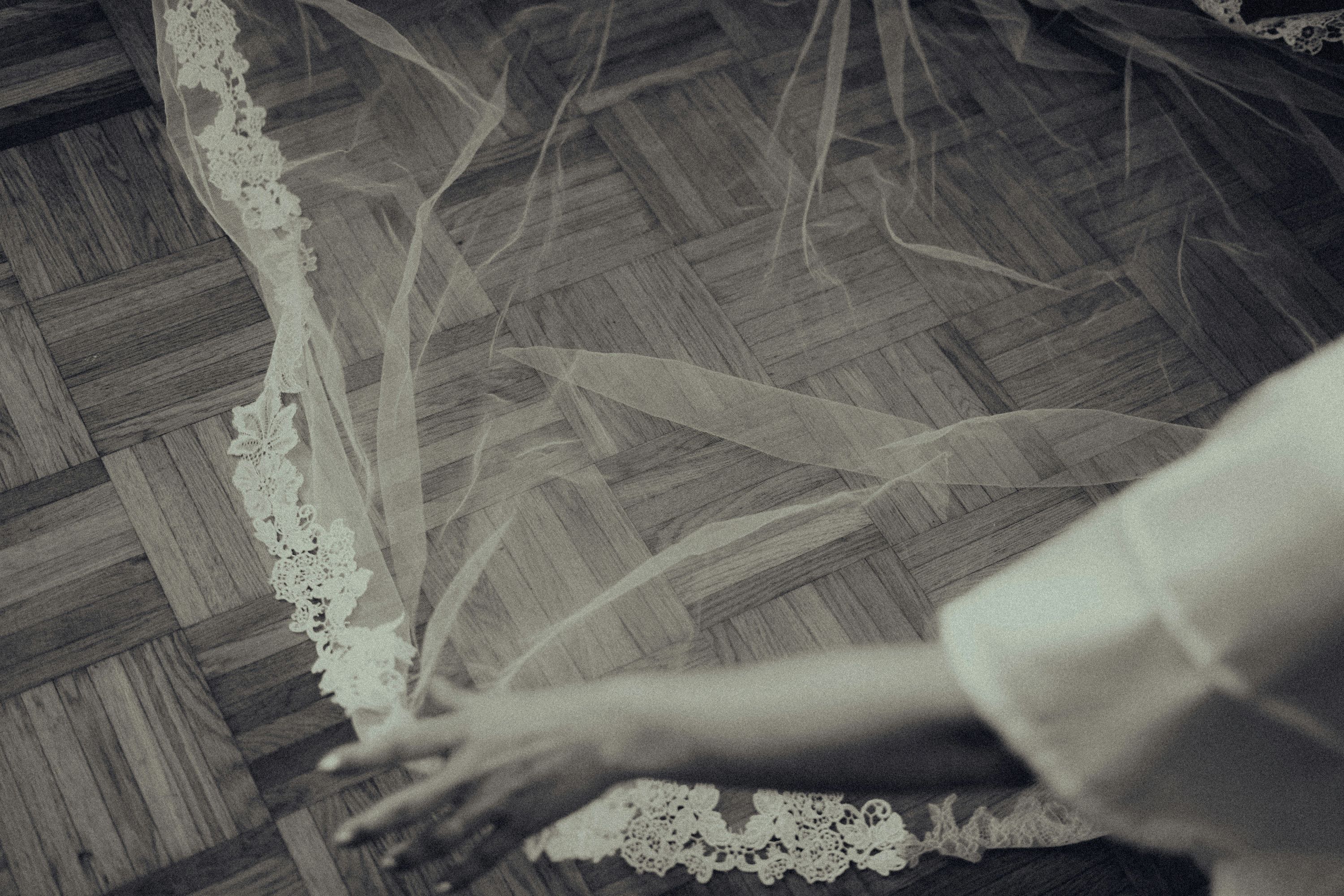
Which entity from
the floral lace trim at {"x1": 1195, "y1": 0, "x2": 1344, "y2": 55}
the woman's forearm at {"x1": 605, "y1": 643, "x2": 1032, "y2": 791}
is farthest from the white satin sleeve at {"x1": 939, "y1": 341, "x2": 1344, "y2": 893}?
the floral lace trim at {"x1": 1195, "y1": 0, "x2": 1344, "y2": 55}

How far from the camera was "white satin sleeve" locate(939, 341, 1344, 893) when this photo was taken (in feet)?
1.68

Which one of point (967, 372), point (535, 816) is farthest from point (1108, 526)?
point (967, 372)

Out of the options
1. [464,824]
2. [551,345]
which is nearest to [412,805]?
[464,824]

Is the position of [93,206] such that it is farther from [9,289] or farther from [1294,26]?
[1294,26]

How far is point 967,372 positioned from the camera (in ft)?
5.13

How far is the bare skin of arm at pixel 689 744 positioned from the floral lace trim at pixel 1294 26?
56.9 inches

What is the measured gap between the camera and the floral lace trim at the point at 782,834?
1.22 metres

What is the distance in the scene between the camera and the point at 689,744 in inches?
25.4

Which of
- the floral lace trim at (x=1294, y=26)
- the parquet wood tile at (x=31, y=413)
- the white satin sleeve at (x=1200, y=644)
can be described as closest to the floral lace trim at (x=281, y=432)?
the parquet wood tile at (x=31, y=413)

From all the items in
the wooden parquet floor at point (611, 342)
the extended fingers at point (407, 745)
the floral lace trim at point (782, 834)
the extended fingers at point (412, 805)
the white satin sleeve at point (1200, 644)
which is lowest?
the floral lace trim at point (782, 834)

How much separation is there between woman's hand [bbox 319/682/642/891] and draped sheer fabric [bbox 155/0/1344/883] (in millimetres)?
488

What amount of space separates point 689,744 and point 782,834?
0.65 metres

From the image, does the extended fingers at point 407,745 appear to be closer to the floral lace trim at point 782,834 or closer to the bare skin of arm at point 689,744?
the bare skin of arm at point 689,744

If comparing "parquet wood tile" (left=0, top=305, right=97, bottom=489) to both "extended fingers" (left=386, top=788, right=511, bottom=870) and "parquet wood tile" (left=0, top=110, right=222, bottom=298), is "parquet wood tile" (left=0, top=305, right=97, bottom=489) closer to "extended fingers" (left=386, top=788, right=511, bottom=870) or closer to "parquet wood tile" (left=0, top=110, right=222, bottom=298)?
"parquet wood tile" (left=0, top=110, right=222, bottom=298)
